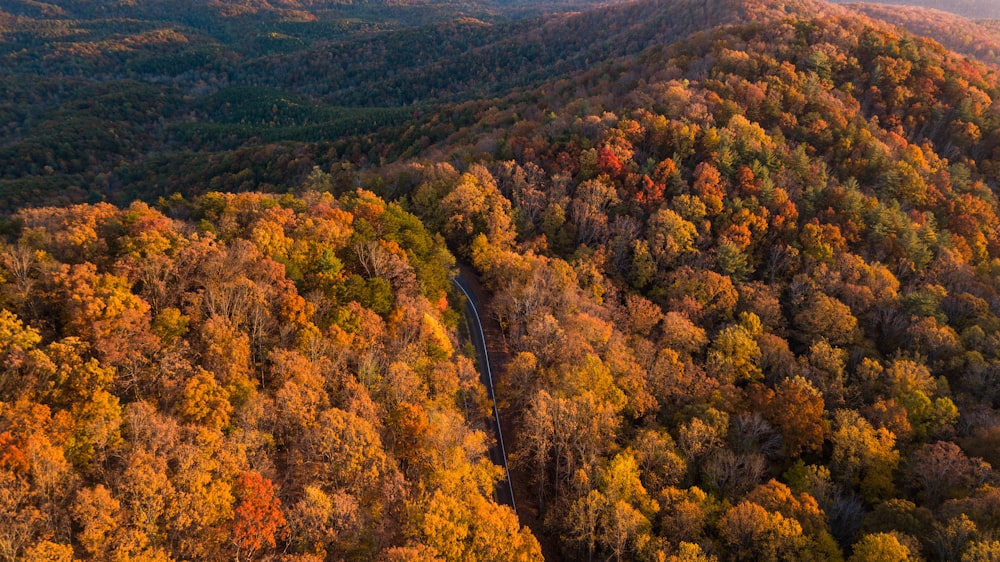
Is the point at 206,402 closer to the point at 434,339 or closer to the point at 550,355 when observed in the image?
the point at 434,339

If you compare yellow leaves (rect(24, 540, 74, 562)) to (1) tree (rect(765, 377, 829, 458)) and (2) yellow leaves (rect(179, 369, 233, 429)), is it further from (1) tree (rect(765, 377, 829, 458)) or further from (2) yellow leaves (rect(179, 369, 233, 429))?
(1) tree (rect(765, 377, 829, 458))

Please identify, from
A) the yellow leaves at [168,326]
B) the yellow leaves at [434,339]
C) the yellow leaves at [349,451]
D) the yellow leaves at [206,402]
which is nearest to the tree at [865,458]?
the yellow leaves at [434,339]

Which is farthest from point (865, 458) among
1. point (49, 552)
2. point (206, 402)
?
point (49, 552)

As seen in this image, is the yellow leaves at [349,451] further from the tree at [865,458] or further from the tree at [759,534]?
the tree at [865,458]

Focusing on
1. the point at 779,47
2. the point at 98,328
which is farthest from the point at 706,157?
the point at 98,328

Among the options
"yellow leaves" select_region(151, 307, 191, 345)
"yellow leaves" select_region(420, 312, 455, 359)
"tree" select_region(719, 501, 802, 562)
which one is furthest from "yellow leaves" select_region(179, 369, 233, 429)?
"tree" select_region(719, 501, 802, 562)
